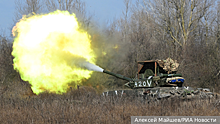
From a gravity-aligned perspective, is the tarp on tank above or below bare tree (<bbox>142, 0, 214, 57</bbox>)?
below

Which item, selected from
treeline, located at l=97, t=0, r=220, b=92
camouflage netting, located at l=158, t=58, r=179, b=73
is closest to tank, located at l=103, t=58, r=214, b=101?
camouflage netting, located at l=158, t=58, r=179, b=73

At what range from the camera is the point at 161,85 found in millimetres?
Answer: 11773

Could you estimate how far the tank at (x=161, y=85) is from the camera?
35.1 feet

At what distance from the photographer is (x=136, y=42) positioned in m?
22.2

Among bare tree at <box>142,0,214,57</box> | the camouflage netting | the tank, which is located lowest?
the tank

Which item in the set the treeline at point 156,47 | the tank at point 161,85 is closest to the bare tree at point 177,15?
the treeline at point 156,47

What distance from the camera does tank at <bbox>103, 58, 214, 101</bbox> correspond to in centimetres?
1070

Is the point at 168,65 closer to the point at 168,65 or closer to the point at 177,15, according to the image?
the point at 168,65

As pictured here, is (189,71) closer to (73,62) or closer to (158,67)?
(158,67)

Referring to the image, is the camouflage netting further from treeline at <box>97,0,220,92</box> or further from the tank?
treeline at <box>97,0,220,92</box>

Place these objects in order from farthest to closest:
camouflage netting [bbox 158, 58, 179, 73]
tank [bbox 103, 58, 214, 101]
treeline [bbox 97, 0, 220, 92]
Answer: treeline [bbox 97, 0, 220, 92]
camouflage netting [bbox 158, 58, 179, 73]
tank [bbox 103, 58, 214, 101]

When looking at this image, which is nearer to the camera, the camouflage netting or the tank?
the tank

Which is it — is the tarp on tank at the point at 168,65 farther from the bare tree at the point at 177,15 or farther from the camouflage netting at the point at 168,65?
the bare tree at the point at 177,15

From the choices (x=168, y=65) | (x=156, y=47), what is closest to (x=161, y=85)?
(x=168, y=65)
